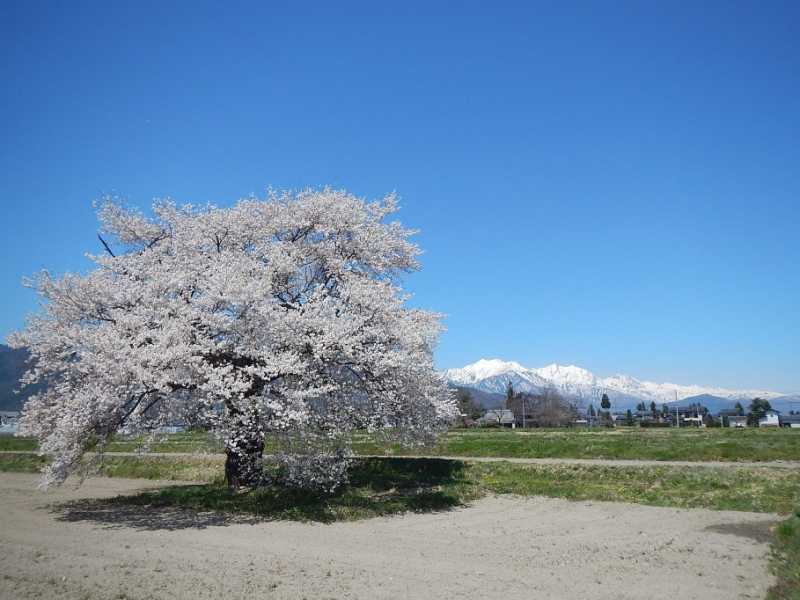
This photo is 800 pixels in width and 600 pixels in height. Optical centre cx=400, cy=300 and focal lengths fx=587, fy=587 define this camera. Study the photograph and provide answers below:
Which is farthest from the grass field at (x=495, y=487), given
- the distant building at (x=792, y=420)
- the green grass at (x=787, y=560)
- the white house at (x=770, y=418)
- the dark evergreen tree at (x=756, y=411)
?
the white house at (x=770, y=418)

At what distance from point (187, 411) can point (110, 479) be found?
1573 cm

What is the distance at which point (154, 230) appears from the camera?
22.2m

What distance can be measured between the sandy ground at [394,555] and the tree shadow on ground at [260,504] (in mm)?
189

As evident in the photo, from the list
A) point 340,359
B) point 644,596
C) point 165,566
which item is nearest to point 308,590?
point 165,566

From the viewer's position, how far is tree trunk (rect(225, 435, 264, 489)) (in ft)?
62.6

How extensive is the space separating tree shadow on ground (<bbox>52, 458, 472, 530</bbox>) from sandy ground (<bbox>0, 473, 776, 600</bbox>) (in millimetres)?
189

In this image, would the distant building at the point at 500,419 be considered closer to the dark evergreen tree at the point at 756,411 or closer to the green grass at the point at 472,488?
the dark evergreen tree at the point at 756,411

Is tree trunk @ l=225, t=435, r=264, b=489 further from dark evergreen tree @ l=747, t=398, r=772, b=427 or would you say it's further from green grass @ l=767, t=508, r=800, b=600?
dark evergreen tree @ l=747, t=398, r=772, b=427

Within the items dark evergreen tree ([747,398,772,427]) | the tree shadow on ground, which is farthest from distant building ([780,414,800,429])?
the tree shadow on ground

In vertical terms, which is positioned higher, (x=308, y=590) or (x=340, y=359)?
(x=340, y=359)

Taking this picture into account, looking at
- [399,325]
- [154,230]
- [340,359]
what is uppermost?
[154,230]

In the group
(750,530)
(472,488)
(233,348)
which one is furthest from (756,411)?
(233,348)

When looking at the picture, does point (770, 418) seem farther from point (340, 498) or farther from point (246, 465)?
point (246, 465)

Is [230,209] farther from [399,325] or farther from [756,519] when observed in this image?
[756,519]
